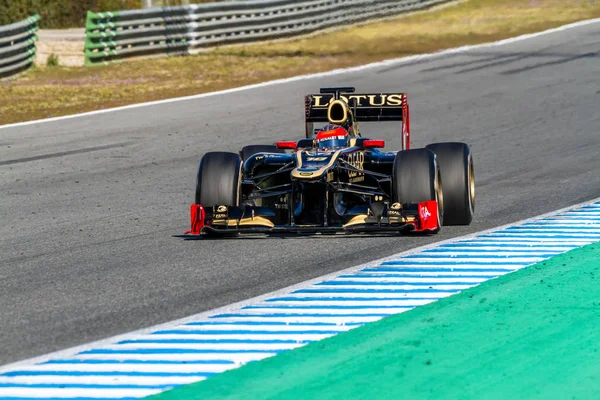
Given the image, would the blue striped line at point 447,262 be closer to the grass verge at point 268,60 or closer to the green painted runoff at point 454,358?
the green painted runoff at point 454,358

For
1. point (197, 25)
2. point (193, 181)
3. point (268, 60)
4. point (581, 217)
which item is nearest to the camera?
point (581, 217)

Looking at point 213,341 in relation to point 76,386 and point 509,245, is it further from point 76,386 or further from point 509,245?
point 509,245

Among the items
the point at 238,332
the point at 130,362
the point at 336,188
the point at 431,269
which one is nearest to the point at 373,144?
the point at 336,188

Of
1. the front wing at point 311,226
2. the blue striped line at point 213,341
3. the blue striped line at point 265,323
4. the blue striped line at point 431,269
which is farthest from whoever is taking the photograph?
the front wing at point 311,226

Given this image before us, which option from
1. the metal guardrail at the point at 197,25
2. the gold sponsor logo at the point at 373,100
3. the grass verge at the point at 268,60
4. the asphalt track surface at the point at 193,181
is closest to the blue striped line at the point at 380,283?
the asphalt track surface at the point at 193,181

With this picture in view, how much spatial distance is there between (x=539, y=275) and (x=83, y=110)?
519 inches

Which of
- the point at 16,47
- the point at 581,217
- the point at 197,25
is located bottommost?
the point at 581,217

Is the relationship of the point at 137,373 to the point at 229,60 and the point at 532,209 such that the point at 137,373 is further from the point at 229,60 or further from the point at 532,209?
the point at 229,60

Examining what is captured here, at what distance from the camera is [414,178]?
Result: 9.61 metres

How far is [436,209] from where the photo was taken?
9.58 meters

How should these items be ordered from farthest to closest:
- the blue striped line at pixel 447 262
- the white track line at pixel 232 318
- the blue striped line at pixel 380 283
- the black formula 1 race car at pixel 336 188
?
the black formula 1 race car at pixel 336 188 → the blue striped line at pixel 447 262 → the blue striped line at pixel 380 283 → the white track line at pixel 232 318

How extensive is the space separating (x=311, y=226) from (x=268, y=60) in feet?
54.8

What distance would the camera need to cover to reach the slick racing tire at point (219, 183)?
32.8 ft

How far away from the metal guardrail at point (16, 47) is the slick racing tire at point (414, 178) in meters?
15.1
